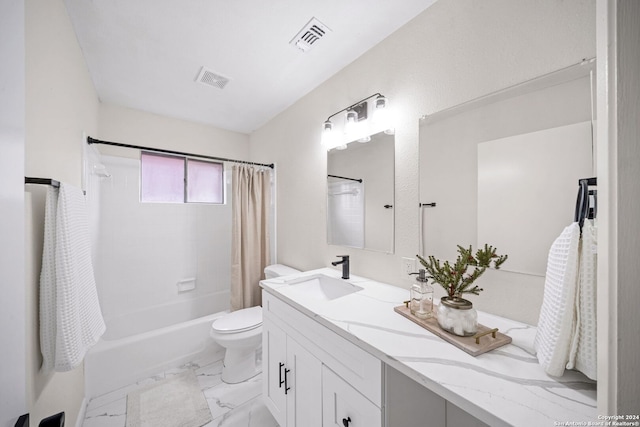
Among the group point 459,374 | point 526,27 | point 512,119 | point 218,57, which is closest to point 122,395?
point 459,374

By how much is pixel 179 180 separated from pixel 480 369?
3.04 metres

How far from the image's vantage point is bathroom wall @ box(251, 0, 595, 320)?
849 millimetres

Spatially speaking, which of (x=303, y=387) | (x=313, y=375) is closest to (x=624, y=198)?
(x=313, y=375)

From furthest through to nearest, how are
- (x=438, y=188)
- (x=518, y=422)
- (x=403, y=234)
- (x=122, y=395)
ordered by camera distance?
(x=122, y=395), (x=403, y=234), (x=438, y=188), (x=518, y=422)

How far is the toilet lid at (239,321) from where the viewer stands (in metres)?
1.80

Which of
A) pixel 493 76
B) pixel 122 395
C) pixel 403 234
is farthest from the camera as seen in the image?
pixel 122 395

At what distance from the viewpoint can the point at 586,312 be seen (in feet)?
1.84

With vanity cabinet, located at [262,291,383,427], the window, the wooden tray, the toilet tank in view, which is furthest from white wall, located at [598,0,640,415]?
the window

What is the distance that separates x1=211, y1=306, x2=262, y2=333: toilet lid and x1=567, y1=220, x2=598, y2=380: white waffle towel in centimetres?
181

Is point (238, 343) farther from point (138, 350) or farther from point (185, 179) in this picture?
point (185, 179)

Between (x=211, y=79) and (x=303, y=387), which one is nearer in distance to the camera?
(x=303, y=387)

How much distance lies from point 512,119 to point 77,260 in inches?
77.8

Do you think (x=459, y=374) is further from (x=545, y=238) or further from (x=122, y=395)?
(x=122, y=395)

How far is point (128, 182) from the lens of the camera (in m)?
2.30
